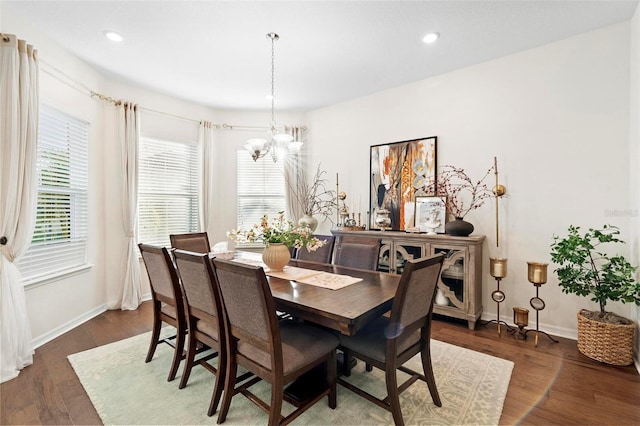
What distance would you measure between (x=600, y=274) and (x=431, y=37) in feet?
8.93

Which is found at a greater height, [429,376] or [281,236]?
[281,236]

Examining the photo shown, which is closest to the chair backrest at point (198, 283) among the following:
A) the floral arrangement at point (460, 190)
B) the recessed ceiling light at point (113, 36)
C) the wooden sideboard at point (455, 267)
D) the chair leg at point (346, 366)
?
the chair leg at point (346, 366)

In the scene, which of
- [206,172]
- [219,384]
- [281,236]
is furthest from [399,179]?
[219,384]

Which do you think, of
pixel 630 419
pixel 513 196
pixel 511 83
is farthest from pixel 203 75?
pixel 630 419

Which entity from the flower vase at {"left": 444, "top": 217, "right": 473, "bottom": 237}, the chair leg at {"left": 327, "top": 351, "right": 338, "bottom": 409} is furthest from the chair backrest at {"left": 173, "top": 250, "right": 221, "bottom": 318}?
the flower vase at {"left": 444, "top": 217, "right": 473, "bottom": 237}

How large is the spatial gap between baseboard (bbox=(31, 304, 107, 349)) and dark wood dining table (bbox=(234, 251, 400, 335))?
240 cm

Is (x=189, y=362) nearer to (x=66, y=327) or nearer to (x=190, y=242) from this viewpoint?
(x=190, y=242)

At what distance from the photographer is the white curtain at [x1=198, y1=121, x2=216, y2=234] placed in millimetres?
4711

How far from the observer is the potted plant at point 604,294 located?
2.39 meters

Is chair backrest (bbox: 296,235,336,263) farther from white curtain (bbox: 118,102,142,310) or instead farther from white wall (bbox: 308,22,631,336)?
white curtain (bbox: 118,102,142,310)

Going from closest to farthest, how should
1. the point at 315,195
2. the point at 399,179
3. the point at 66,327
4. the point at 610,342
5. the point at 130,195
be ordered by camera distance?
the point at 610,342 < the point at 66,327 < the point at 130,195 < the point at 399,179 < the point at 315,195

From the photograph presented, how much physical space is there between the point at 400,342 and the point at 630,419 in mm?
1491

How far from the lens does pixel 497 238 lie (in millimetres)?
3324

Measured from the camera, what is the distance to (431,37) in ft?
9.46
